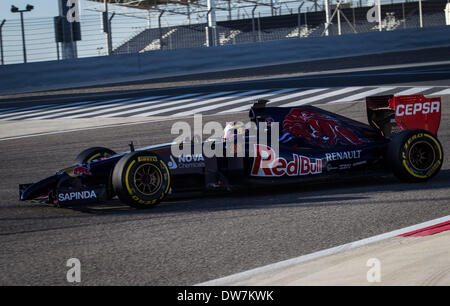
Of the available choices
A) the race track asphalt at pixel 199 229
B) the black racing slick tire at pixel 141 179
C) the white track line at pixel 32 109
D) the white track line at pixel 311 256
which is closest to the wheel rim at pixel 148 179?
the black racing slick tire at pixel 141 179

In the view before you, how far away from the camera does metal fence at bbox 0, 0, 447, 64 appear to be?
66.2ft

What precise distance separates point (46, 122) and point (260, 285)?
38.0 ft

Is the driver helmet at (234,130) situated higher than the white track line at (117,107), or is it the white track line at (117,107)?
the white track line at (117,107)

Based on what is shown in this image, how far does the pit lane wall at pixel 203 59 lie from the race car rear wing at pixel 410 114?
14583mm

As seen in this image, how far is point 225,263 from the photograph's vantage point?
163 inches

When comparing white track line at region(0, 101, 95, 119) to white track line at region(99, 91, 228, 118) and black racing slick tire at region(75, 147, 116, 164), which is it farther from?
black racing slick tire at region(75, 147, 116, 164)

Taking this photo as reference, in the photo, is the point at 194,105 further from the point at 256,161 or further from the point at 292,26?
the point at 292,26

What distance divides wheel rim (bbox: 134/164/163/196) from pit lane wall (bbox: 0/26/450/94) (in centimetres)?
1522

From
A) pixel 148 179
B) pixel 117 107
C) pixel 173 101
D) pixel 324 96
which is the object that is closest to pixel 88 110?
pixel 117 107

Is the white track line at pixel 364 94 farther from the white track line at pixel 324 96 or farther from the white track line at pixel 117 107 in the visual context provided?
the white track line at pixel 117 107

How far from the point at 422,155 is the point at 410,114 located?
72 cm

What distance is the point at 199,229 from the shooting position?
16.8 ft

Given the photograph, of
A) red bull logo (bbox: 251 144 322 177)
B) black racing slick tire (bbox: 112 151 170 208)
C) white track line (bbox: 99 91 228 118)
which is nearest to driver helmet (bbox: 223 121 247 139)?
red bull logo (bbox: 251 144 322 177)

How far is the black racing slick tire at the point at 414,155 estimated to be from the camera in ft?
21.9
